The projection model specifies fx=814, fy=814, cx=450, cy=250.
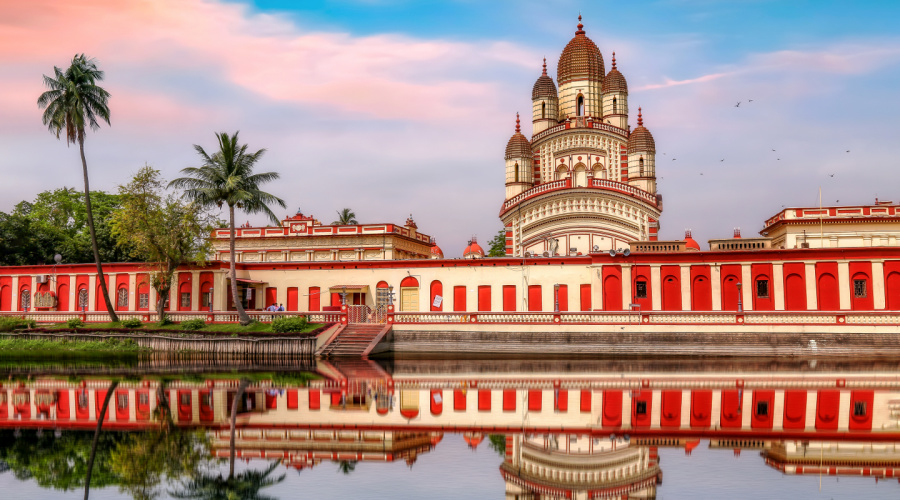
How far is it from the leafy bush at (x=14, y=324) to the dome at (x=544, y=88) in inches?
1536

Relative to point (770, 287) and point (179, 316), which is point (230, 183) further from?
point (770, 287)

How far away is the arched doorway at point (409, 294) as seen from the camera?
4688cm

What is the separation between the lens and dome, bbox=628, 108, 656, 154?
2292 inches

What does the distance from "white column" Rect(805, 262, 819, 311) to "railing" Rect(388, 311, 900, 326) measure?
370cm

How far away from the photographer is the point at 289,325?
3812 centimetres

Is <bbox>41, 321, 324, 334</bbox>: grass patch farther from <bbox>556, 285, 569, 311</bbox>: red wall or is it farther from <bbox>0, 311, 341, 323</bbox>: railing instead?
<bbox>556, 285, 569, 311</bbox>: red wall

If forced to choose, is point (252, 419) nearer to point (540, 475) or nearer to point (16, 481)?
point (16, 481)

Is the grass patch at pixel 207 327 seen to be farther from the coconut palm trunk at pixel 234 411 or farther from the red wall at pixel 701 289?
the red wall at pixel 701 289

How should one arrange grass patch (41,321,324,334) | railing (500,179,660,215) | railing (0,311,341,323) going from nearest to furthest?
grass patch (41,321,324,334) → railing (0,311,341,323) → railing (500,179,660,215)

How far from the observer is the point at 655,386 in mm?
24969

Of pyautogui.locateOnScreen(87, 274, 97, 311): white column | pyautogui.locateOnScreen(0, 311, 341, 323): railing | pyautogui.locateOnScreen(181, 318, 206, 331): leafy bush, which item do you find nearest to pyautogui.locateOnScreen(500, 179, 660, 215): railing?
pyautogui.locateOnScreen(0, 311, 341, 323): railing

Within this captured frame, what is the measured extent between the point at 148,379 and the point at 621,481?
63.5 feet

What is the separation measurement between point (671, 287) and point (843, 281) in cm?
825

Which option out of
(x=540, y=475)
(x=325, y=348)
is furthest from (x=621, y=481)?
(x=325, y=348)
